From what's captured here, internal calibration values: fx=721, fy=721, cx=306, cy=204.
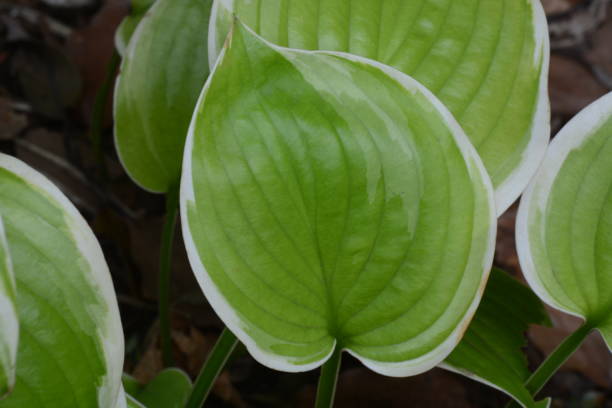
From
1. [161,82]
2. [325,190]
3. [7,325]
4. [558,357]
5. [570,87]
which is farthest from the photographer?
[570,87]

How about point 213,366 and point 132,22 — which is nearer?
point 213,366

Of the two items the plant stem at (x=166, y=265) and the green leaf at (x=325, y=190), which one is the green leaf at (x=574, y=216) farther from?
the plant stem at (x=166, y=265)

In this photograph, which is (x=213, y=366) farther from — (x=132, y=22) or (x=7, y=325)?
(x=132, y=22)

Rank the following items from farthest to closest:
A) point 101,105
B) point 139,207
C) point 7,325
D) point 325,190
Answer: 1. point 139,207
2. point 101,105
3. point 325,190
4. point 7,325

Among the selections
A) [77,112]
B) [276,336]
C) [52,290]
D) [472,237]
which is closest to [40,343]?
[52,290]

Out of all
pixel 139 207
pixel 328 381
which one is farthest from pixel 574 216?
pixel 139 207

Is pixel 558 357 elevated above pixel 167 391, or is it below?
above

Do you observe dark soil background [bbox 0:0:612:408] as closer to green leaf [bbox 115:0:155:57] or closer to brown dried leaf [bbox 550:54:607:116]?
brown dried leaf [bbox 550:54:607:116]
